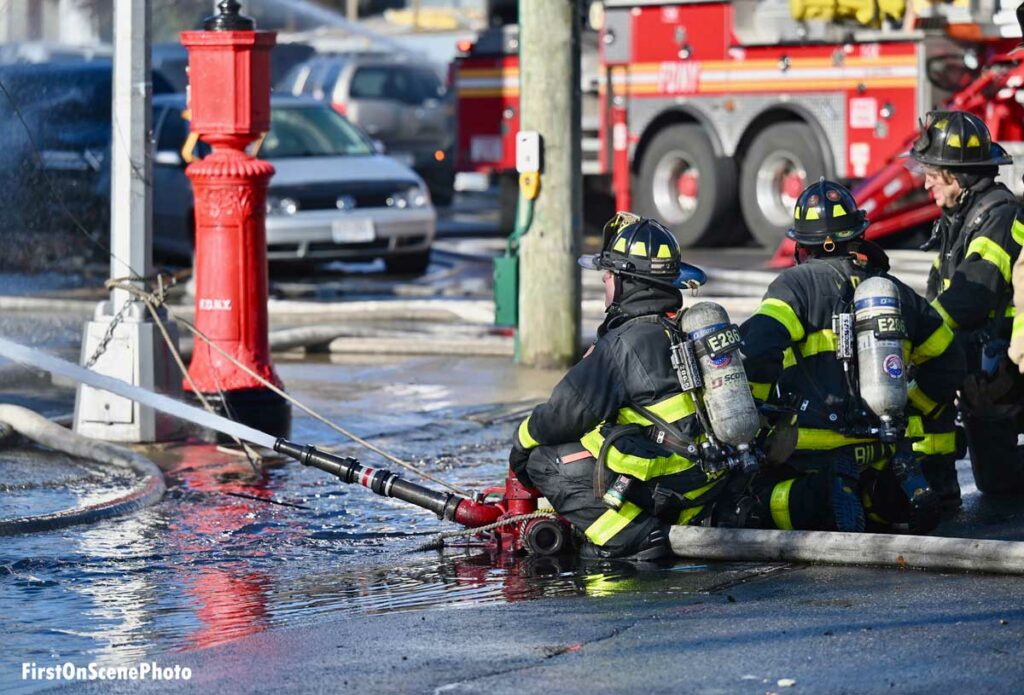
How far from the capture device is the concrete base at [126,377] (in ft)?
27.3

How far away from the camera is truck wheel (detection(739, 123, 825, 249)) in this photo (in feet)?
53.8

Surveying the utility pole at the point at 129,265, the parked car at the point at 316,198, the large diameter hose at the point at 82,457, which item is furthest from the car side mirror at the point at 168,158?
the large diameter hose at the point at 82,457

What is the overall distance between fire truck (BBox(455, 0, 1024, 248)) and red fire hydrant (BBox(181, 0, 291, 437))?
6.53 m

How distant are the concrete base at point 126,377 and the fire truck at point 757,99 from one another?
279 inches

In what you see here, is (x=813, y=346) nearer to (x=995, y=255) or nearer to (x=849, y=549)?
(x=849, y=549)

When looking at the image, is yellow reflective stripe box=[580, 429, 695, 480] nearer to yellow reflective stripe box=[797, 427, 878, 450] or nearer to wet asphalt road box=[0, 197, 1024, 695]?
wet asphalt road box=[0, 197, 1024, 695]

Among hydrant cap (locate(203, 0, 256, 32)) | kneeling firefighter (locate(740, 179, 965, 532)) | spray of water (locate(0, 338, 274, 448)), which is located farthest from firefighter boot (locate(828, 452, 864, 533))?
hydrant cap (locate(203, 0, 256, 32))

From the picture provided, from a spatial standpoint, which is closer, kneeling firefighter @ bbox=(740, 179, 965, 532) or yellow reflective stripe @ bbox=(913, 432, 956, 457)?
kneeling firefighter @ bbox=(740, 179, 965, 532)

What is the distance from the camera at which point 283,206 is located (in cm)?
1519

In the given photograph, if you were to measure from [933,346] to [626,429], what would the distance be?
134cm

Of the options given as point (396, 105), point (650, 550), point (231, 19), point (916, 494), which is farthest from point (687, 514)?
point (396, 105)

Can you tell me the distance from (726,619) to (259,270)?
4.07 m

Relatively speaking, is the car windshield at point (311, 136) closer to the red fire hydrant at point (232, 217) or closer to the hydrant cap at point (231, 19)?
the red fire hydrant at point (232, 217)

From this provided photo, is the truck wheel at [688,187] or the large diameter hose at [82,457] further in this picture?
the truck wheel at [688,187]
